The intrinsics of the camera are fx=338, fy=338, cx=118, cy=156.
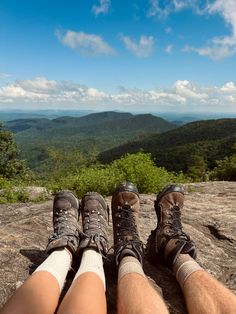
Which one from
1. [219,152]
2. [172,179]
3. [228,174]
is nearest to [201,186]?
[172,179]

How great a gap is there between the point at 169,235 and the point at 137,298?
5.09 ft

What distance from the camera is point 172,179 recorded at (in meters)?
14.6

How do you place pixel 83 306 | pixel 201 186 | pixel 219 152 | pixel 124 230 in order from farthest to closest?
pixel 219 152 < pixel 201 186 < pixel 124 230 < pixel 83 306

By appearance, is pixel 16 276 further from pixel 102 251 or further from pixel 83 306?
pixel 83 306

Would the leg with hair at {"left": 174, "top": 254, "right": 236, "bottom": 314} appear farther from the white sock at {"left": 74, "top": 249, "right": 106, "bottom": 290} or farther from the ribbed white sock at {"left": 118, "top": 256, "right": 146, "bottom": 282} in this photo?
the white sock at {"left": 74, "top": 249, "right": 106, "bottom": 290}

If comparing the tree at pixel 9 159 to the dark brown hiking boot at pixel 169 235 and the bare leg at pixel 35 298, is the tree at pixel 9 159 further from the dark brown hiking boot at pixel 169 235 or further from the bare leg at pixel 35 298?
the bare leg at pixel 35 298

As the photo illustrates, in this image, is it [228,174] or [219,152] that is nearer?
[228,174]

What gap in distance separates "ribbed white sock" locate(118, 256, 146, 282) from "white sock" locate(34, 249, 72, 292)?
0.53 meters

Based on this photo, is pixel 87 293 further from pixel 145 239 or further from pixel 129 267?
pixel 145 239

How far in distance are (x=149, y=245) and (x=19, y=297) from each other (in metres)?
2.10

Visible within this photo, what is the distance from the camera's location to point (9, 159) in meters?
48.4

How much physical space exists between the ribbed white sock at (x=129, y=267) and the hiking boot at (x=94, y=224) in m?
0.34

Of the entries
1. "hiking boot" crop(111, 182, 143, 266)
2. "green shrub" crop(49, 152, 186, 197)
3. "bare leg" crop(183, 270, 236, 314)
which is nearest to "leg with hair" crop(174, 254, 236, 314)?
"bare leg" crop(183, 270, 236, 314)

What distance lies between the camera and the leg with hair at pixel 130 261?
2559mm
